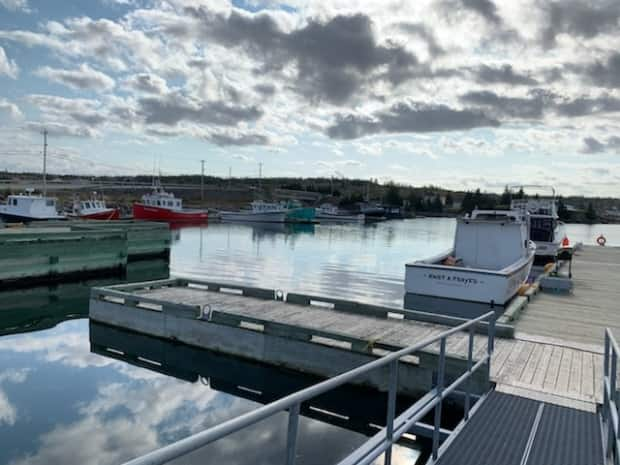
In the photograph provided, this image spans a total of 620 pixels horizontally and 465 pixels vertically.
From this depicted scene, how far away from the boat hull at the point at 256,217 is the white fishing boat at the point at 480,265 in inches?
2411

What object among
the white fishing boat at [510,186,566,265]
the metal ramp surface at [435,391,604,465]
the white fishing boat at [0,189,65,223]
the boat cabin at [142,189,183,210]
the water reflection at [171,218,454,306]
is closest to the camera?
the metal ramp surface at [435,391,604,465]

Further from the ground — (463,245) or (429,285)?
(463,245)

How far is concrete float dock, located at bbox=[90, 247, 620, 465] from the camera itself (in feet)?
17.1

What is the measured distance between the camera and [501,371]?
7957mm

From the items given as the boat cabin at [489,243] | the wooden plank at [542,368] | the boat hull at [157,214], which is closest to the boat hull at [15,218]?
the boat hull at [157,214]

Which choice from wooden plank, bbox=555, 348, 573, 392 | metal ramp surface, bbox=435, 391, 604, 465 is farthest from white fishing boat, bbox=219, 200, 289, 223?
metal ramp surface, bbox=435, 391, 604, 465

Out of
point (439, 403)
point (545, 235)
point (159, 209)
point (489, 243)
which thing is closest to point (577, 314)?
point (489, 243)

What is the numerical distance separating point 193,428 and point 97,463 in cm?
156

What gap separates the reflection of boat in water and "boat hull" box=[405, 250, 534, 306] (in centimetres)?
1156

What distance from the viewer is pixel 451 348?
29.7ft

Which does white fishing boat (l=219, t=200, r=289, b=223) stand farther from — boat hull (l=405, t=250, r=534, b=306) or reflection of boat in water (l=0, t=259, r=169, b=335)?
boat hull (l=405, t=250, r=534, b=306)

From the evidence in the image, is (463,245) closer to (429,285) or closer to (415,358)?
(429,285)

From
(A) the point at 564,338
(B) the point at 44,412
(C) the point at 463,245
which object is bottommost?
(B) the point at 44,412

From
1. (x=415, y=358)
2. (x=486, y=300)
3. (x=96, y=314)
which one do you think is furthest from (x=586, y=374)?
(x=96, y=314)
